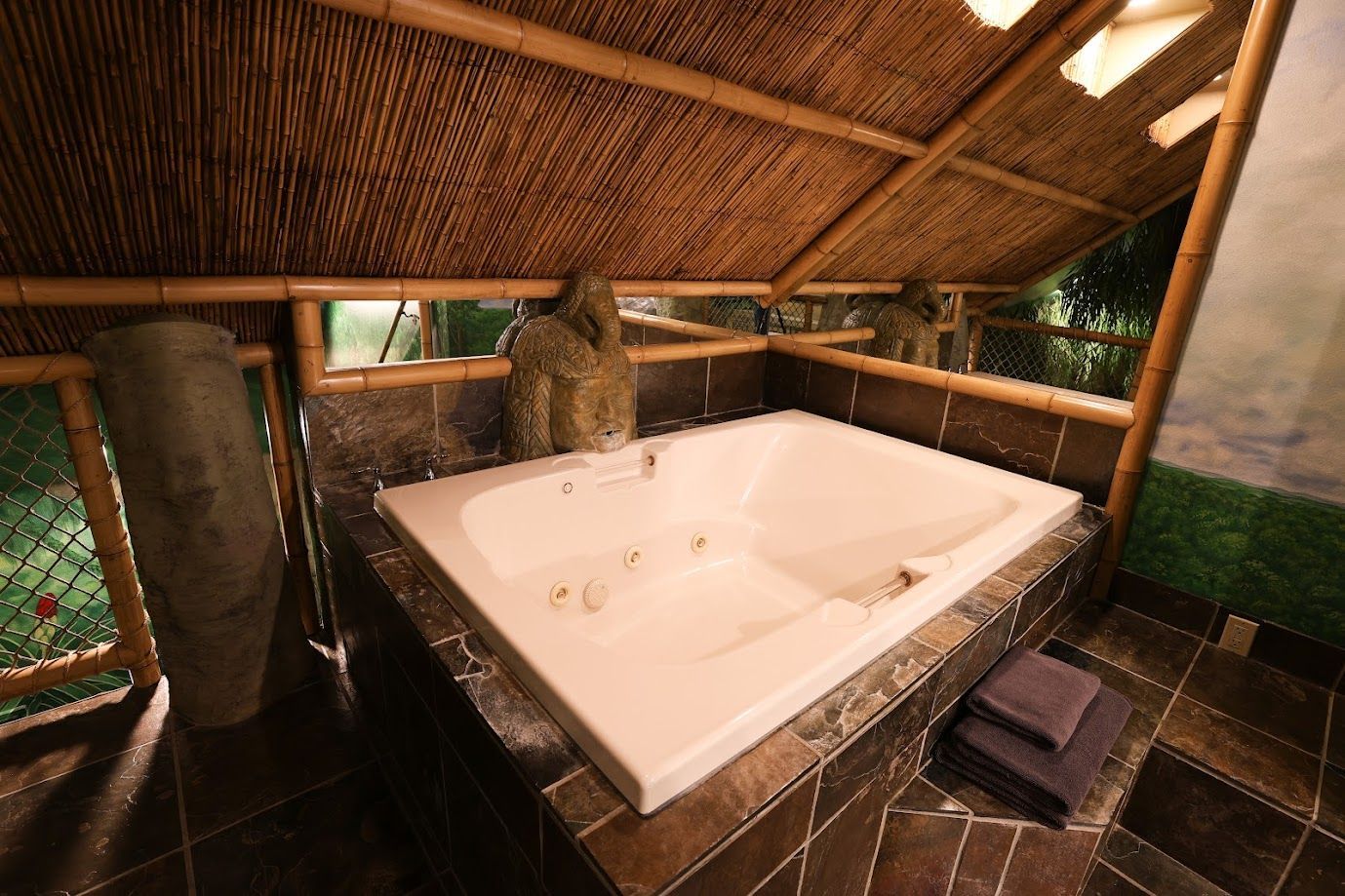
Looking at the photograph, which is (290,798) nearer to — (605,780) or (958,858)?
(605,780)

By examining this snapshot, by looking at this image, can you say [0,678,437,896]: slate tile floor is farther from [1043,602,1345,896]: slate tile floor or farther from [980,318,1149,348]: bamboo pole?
[980,318,1149,348]: bamboo pole

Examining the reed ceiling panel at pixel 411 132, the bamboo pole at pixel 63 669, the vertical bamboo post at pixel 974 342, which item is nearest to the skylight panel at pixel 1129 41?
the reed ceiling panel at pixel 411 132

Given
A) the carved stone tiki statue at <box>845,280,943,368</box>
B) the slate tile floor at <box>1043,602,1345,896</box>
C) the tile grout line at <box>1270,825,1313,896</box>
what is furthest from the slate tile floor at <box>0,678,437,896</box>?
the carved stone tiki statue at <box>845,280,943,368</box>

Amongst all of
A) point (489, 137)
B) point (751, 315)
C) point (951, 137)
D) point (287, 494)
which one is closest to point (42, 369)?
point (287, 494)

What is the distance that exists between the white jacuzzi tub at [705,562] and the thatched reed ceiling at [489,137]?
62cm

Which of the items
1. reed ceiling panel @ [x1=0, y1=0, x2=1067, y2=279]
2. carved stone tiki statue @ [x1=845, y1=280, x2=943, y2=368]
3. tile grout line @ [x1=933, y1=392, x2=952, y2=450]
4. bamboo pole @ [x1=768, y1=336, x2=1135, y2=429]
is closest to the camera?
reed ceiling panel @ [x1=0, y1=0, x2=1067, y2=279]

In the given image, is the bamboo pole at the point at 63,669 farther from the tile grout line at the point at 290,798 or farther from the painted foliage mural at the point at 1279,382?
the painted foliage mural at the point at 1279,382

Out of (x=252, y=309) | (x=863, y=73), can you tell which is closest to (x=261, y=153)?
(x=252, y=309)

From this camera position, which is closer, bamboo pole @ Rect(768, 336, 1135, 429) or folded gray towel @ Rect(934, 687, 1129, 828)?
folded gray towel @ Rect(934, 687, 1129, 828)

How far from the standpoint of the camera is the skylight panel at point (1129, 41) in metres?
1.72

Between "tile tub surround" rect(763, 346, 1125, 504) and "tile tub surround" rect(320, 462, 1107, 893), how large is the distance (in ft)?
1.45

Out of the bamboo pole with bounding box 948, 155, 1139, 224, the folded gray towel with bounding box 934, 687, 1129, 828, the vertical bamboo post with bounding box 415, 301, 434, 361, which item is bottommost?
the folded gray towel with bounding box 934, 687, 1129, 828

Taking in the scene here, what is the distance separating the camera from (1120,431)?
1753 mm

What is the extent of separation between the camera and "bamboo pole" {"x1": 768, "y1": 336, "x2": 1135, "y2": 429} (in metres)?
1.79
